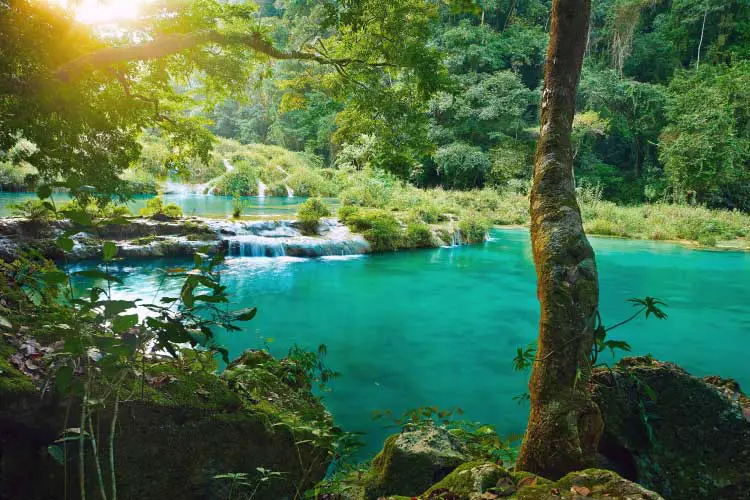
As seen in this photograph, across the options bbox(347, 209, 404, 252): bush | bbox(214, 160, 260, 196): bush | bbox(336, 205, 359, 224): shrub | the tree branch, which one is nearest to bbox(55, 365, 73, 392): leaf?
the tree branch

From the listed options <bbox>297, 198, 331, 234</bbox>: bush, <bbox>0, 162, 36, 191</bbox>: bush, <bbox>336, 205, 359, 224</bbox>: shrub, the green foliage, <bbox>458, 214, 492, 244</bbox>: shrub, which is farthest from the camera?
the green foliage

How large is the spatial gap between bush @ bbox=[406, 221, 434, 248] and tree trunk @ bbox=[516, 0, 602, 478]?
12290mm

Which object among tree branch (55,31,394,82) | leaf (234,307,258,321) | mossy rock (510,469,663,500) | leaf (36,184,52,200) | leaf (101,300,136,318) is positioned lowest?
mossy rock (510,469,663,500)

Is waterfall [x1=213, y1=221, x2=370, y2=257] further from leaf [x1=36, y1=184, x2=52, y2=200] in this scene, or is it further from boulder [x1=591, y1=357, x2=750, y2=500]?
leaf [x1=36, y1=184, x2=52, y2=200]

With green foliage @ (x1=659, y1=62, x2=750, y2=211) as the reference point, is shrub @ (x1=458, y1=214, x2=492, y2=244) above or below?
below

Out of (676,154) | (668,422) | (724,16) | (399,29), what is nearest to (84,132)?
(399,29)

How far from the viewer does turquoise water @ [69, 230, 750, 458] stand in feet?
16.0

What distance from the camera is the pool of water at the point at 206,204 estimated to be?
16047mm

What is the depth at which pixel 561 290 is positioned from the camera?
215 centimetres

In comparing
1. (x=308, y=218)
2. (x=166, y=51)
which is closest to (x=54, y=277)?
(x=166, y=51)

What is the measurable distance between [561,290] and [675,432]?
1103mm

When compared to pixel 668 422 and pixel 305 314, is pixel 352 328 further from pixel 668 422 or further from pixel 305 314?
pixel 668 422

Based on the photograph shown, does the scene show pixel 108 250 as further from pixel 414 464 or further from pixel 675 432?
pixel 675 432

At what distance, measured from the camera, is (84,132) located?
4.66 meters
